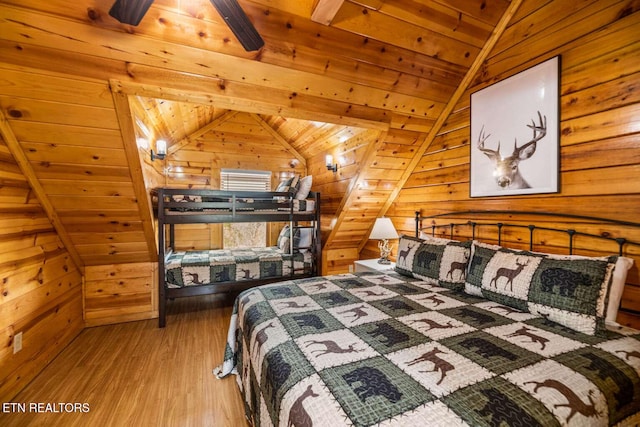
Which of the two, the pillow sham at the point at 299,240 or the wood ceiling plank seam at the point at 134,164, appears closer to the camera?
the wood ceiling plank seam at the point at 134,164

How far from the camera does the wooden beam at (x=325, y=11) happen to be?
4.96 ft

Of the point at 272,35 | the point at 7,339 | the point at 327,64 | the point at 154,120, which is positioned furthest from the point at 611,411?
the point at 154,120

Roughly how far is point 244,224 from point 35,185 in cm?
259

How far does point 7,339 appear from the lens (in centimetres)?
176

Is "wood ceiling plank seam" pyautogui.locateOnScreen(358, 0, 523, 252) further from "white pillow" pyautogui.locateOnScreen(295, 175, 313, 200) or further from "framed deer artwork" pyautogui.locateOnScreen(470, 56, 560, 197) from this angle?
"white pillow" pyautogui.locateOnScreen(295, 175, 313, 200)

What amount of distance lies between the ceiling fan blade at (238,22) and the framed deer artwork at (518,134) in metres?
1.93

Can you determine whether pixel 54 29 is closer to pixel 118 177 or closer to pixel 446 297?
pixel 118 177

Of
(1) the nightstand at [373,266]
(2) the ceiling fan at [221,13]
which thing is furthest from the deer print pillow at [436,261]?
(2) the ceiling fan at [221,13]

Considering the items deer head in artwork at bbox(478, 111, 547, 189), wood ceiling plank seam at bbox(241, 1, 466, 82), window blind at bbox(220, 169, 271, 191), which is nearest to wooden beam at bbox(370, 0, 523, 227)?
wood ceiling plank seam at bbox(241, 1, 466, 82)

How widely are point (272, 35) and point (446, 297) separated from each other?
209 centimetres

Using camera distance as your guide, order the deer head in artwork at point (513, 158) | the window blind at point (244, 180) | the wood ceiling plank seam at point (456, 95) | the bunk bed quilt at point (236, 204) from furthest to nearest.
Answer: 1. the window blind at point (244, 180)
2. the bunk bed quilt at point (236, 204)
3. the wood ceiling plank seam at point (456, 95)
4. the deer head in artwork at point (513, 158)

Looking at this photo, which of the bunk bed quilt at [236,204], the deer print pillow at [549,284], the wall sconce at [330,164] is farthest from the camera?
the wall sconce at [330,164]

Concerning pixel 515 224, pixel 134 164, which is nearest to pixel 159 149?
pixel 134 164

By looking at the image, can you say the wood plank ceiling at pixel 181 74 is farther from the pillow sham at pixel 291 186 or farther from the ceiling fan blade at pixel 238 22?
the pillow sham at pixel 291 186
